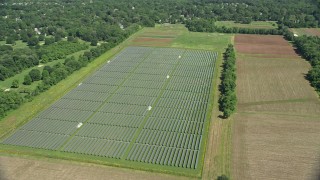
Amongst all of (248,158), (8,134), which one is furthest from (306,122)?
(8,134)

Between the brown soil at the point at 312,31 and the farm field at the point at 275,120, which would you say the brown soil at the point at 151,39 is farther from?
the brown soil at the point at 312,31

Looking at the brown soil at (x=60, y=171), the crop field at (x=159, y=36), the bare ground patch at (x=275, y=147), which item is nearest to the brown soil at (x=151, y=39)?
the crop field at (x=159, y=36)

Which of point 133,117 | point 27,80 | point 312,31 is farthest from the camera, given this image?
point 312,31

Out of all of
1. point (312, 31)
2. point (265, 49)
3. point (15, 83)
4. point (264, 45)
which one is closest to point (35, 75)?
point (15, 83)

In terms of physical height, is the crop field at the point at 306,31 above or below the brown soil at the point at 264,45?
below

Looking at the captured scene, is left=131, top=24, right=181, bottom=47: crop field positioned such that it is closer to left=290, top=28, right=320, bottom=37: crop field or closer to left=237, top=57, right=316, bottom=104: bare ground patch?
left=237, top=57, right=316, bottom=104: bare ground patch

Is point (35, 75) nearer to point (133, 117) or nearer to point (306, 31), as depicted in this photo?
point (133, 117)
